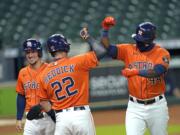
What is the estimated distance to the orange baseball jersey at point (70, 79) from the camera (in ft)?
18.8

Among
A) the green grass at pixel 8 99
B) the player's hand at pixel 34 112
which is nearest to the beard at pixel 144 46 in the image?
the player's hand at pixel 34 112

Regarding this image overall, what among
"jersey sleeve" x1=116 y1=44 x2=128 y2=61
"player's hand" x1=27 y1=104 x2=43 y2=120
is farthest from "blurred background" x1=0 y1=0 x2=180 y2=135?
"player's hand" x1=27 y1=104 x2=43 y2=120

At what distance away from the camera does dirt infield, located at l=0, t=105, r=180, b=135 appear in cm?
1327

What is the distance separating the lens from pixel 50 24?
64.7 feet

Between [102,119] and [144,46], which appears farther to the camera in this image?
[102,119]

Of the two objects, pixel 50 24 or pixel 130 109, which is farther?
pixel 50 24

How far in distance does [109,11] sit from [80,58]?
47.0ft

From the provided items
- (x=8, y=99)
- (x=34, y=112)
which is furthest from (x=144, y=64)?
(x=8, y=99)

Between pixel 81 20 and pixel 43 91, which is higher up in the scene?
pixel 81 20

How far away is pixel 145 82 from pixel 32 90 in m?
1.50

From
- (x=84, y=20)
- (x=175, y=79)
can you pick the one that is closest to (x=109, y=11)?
(x=84, y=20)

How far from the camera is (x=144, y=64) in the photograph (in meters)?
6.69

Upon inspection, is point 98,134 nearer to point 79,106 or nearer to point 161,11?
point 79,106

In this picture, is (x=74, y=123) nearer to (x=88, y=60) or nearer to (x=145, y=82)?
(x=88, y=60)
